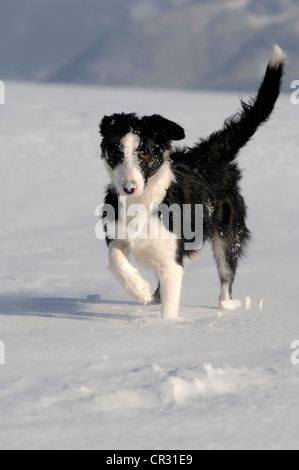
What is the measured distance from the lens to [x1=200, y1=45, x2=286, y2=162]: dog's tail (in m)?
5.60

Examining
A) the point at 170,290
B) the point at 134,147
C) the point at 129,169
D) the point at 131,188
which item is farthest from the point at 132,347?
the point at 134,147

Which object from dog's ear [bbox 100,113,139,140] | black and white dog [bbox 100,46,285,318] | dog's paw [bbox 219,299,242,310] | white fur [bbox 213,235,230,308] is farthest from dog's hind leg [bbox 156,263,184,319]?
dog's ear [bbox 100,113,139,140]

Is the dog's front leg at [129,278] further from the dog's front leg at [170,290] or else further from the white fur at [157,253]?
the dog's front leg at [170,290]

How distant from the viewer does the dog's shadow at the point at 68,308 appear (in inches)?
188

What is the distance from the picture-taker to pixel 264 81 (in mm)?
5648

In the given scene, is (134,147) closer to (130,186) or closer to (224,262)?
(130,186)

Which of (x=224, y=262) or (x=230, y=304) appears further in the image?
(x=224, y=262)

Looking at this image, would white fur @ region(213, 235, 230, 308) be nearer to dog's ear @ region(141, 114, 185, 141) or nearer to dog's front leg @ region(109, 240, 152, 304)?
dog's front leg @ region(109, 240, 152, 304)

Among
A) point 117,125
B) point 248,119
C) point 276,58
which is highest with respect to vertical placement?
point 276,58

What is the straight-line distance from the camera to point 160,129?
4590mm

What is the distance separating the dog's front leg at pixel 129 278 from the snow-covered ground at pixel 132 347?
0.15 m

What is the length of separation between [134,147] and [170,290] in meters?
0.90

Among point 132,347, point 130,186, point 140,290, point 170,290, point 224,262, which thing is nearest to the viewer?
point 132,347

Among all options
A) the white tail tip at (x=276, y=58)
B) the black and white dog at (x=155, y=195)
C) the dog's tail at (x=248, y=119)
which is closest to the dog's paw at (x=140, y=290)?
the black and white dog at (x=155, y=195)
